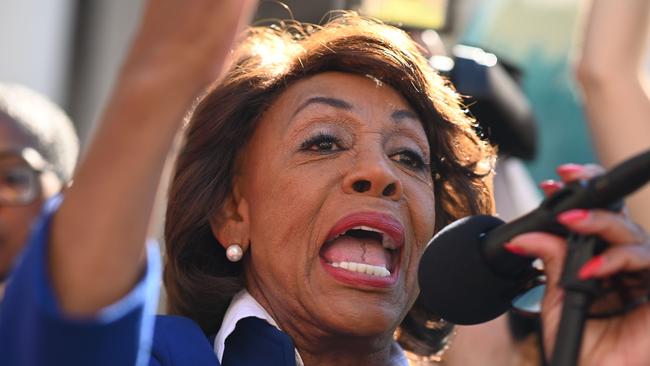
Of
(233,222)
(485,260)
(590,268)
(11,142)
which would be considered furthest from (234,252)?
(590,268)

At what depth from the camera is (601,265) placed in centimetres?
218

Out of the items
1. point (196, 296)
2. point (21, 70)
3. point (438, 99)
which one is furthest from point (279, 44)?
point (21, 70)

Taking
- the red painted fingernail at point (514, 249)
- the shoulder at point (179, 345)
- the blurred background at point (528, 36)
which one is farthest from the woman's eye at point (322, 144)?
the blurred background at point (528, 36)

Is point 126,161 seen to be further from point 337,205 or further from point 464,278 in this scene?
point 337,205

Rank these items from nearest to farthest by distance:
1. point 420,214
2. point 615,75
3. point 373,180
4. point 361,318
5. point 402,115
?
point 615,75
point 361,318
point 373,180
point 420,214
point 402,115

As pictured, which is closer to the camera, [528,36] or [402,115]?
[402,115]

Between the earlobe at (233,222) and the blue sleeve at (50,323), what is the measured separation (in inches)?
49.3

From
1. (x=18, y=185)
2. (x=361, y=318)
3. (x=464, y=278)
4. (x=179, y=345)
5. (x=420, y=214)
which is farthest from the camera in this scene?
(x=18, y=185)

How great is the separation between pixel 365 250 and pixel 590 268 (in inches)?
47.3

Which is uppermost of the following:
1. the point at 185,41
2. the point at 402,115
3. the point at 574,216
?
the point at 185,41

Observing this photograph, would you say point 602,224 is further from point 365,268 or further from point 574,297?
point 365,268

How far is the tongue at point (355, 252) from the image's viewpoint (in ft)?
10.8

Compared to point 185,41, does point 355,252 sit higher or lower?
lower

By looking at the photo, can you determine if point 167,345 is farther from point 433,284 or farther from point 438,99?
point 438,99
